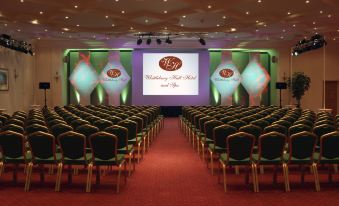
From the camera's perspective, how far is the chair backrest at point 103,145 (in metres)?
6.90

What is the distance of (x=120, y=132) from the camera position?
804cm

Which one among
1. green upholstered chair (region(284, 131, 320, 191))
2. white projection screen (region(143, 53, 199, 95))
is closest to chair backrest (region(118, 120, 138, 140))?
green upholstered chair (region(284, 131, 320, 191))

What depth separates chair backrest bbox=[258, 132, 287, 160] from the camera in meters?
6.86

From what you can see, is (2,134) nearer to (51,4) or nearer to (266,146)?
(266,146)

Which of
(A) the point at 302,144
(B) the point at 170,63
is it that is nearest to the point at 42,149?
(A) the point at 302,144

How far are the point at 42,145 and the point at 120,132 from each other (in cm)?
152

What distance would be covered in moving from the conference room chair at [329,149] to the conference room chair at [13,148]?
4559 mm

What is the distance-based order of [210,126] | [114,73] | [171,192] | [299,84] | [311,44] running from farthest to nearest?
[114,73] → [299,84] → [311,44] → [210,126] → [171,192]

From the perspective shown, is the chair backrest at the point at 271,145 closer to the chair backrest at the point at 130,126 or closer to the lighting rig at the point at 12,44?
the chair backrest at the point at 130,126

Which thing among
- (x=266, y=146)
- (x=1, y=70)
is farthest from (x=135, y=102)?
(x=266, y=146)

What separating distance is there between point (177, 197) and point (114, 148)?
125cm

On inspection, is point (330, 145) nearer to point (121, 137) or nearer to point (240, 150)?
point (240, 150)

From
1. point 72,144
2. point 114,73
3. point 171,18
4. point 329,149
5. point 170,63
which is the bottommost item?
point 329,149

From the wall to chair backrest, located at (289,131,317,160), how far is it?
17.4m
